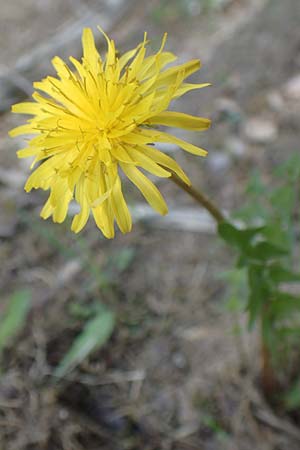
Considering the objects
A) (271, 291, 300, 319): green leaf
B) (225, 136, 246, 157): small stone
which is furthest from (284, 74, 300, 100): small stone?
(271, 291, 300, 319): green leaf

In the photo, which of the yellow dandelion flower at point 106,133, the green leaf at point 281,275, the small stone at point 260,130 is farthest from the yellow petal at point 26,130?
the small stone at point 260,130

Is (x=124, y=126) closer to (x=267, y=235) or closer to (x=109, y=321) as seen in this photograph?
(x=267, y=235)

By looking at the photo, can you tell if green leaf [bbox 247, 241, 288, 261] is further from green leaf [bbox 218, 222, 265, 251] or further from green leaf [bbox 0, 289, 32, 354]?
green leaf [bbox 0, 289, 32, 354]

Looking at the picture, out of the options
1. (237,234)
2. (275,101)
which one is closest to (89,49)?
(237,234)

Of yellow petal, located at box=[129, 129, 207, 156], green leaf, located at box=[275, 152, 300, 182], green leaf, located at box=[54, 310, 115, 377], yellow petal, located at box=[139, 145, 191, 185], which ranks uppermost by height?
yellow petal, located at box=[129, 129, 207, 156]

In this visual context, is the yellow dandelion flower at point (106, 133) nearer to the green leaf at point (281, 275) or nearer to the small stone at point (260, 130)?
the green leaf at point (281, 275)

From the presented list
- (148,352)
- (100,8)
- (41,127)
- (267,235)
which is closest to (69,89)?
(41,127)
